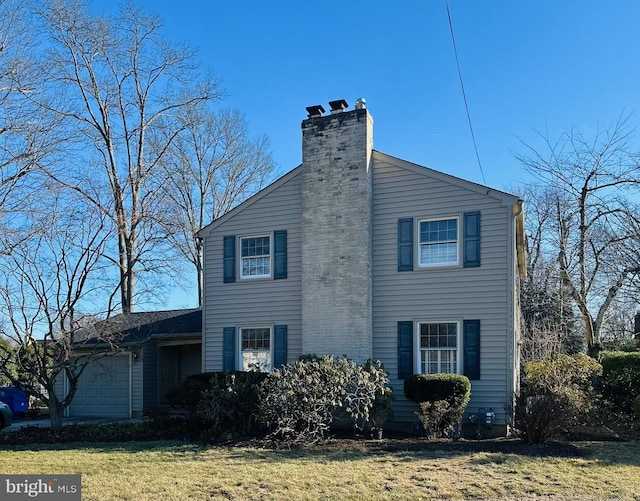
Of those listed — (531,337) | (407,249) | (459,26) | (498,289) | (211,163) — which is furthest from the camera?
(211,163)

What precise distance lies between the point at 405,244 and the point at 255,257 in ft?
13.4

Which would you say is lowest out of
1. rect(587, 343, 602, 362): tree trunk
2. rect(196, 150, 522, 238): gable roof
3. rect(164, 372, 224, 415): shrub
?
rect(164, 372, 224, 415): shrub

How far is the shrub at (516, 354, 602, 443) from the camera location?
403 inches

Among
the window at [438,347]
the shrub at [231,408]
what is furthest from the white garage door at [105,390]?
the window at [438,347]

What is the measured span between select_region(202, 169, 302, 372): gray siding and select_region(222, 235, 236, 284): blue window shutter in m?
0.15

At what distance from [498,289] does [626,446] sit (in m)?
3.87

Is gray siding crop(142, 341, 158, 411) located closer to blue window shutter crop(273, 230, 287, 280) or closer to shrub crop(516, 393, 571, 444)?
blue window shutter crop(273, 230, 287, 280)

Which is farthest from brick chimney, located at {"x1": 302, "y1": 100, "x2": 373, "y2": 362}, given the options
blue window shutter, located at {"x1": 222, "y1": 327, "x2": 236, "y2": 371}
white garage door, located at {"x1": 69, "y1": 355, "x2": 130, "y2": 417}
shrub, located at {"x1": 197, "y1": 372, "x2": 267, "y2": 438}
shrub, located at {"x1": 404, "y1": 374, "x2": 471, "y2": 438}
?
white garage door, located at {"x1": 69, "y1": 355, "x2": 130, "y2": 417}

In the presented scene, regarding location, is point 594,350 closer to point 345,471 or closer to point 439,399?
point 439,399

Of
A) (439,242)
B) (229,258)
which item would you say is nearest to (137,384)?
(229,258)

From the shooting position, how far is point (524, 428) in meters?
10.5

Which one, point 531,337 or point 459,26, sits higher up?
point 459,26

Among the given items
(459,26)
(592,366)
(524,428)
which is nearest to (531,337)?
(592,366)

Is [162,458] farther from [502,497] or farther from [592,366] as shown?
[592,366]
